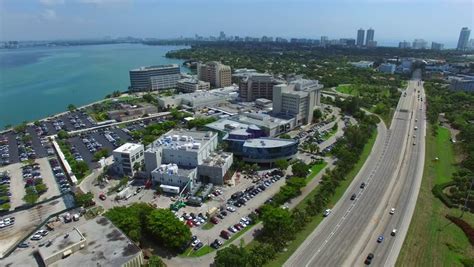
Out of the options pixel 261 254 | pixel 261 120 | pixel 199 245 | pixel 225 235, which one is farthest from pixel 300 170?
pixel 261 120

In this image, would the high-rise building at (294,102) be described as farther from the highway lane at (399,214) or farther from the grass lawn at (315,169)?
the highway lane at (399,214)

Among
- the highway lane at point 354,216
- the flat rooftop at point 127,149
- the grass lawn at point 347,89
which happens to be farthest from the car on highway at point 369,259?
the grass lawn at point 347,89

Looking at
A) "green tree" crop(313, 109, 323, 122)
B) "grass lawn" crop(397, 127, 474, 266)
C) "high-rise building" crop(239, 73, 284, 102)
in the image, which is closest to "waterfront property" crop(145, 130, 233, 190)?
"grass lawn" crop(397, 127, 474, 266)

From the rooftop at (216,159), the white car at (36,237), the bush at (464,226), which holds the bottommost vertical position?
the white car at (36,237)

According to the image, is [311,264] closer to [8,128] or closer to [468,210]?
[468,210]

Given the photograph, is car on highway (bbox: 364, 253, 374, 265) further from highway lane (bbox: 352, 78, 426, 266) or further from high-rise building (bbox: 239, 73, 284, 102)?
high-rise building (bbox: 239, 73, 284, 102)

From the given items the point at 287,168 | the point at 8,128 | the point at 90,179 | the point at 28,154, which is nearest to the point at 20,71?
the point at 8,128

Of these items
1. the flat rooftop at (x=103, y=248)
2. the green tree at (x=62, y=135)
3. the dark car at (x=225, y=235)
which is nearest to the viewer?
the flat rooftop at (x=103, y=248)
